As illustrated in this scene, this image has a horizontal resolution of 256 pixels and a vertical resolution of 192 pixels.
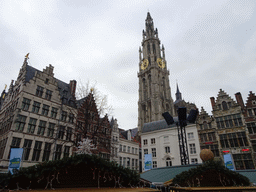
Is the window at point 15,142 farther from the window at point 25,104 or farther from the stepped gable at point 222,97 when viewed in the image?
the stepped gable at point 222,97

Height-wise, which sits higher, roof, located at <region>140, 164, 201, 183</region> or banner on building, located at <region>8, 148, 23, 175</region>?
banner on building, located at <region>8, 148, 23, 175</region>

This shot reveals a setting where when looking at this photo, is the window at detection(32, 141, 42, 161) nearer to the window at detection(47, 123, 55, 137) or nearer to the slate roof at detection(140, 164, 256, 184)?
the window at detection(47, 123, 55, 137)

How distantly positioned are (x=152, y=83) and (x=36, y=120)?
57.2 metres

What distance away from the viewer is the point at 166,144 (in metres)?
32.5

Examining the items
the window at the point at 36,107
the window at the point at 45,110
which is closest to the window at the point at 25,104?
the window at the point at 36,107

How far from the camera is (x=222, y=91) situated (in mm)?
29141

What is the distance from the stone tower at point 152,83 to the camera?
69188mm

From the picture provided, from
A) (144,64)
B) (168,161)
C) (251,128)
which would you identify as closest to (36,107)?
(168,161)

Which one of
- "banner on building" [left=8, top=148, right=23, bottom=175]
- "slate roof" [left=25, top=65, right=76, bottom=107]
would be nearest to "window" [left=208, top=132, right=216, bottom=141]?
"slate roof" [left=25, top=65, right=76, bottom=107]

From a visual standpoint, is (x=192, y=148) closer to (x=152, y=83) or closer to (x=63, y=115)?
(x=63, y=115)

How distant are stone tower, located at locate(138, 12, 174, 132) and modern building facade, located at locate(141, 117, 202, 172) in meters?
29.0

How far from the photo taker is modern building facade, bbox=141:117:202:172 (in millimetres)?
29203

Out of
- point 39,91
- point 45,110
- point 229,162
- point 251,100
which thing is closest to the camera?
point 229,162

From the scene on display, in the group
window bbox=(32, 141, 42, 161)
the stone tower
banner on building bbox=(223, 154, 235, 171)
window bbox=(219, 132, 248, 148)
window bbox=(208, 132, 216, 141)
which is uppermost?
the stone tower
